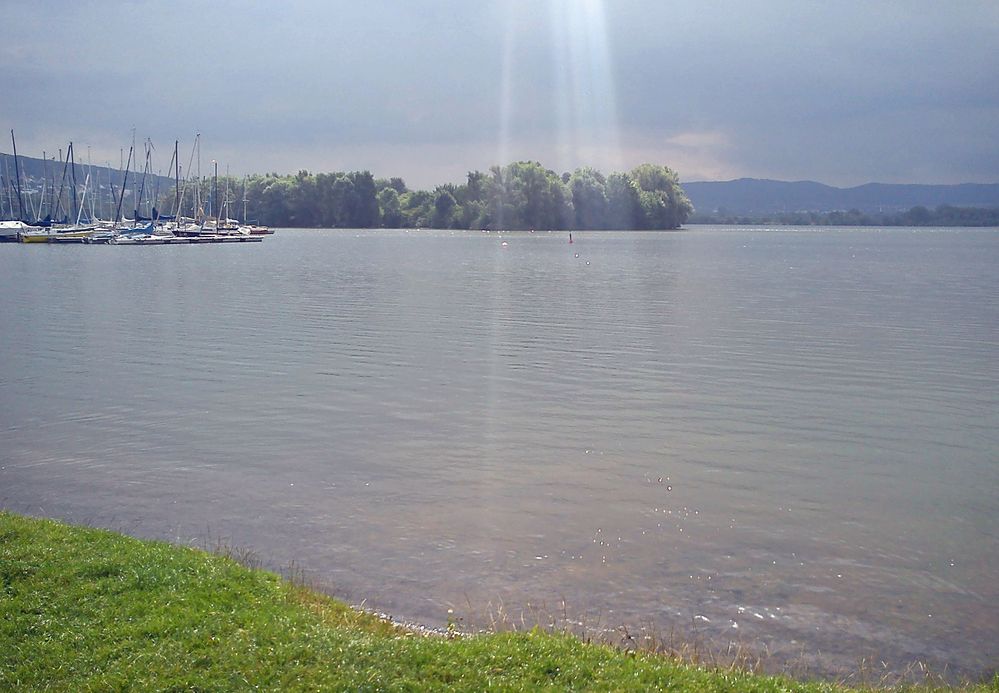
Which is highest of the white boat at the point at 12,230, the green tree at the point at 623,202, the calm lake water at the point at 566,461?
the green tree at the point at 623,202

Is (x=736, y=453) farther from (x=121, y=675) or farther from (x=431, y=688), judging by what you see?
(x=121, y=675)

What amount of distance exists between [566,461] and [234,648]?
9.23m

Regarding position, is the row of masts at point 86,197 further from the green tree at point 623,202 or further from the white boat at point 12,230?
the green tree at point 623,202

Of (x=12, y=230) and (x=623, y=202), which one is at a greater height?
(x=623, y=202)

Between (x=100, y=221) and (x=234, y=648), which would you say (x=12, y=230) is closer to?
(x=100, y=221)

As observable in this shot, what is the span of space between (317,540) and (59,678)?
18.0 feet

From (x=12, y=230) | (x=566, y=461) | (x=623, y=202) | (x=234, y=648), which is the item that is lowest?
(x=566, y=461)

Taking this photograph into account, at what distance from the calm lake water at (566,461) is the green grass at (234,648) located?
2.14m

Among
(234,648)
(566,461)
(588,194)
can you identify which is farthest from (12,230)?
(234,648)

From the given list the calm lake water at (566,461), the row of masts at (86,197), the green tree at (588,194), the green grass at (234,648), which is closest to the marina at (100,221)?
the row of masts at (86,197)

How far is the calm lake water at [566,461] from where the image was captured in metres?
10.6

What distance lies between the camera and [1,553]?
351 inches

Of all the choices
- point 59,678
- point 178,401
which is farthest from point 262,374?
point 59,678

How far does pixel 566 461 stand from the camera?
1574 centimetres
